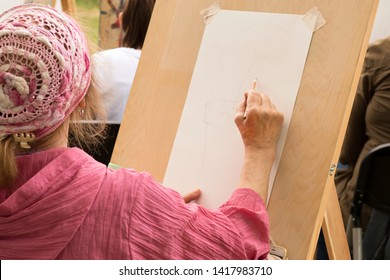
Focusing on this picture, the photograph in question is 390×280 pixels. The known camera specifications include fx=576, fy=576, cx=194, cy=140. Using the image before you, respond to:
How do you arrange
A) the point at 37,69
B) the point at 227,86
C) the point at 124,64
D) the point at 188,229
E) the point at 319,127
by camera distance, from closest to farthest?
1. the point at 37,69
2. the point at 188,229
3. the point at 319,127
4. the point at 227,86
5. the point at 124,64

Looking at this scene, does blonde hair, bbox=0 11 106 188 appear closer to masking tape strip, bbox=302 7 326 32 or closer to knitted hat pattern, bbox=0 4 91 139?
knitted hat pattern, bbox=0 4 91 139

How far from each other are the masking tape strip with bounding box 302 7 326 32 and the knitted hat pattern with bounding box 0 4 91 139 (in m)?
0.60

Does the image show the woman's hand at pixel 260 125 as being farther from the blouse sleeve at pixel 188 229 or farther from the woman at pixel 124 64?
the woman at pixel 124 64

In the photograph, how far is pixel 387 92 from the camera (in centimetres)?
224

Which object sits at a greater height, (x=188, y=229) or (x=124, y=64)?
(x=124, y=64)

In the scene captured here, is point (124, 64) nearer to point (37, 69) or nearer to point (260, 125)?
point (260, 125)

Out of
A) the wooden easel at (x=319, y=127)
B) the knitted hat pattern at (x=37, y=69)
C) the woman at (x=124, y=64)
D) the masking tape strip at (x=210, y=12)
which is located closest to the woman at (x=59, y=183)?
the knitted hat pattern at (x=37, y=69)

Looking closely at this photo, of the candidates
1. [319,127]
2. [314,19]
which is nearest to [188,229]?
[319,127]

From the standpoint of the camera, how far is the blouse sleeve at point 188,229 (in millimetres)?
1076

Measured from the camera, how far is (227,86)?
1505 millimetres

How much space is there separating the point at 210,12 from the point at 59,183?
29.6 inches
